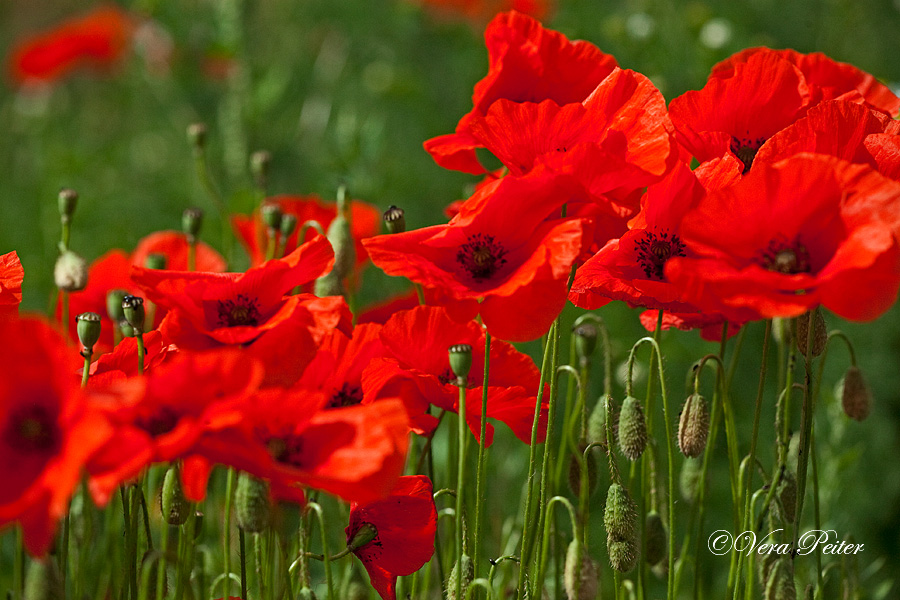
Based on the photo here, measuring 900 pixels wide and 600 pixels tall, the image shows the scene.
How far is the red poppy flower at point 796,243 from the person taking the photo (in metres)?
0.82

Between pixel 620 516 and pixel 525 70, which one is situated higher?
pixel 525 70

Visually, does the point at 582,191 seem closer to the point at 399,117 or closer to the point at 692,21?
the point at 692,21

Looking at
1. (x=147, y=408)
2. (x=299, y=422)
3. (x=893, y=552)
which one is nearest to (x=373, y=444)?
(x=299, y=422)

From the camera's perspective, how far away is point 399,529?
1.06 meters

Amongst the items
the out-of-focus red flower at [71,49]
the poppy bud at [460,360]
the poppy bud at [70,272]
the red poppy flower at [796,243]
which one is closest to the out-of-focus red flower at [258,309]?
the poppy bud at [460,360]

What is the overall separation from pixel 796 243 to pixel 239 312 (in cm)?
54

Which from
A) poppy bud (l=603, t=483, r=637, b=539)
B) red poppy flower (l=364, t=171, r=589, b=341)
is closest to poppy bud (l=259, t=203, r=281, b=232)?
red poppy flower (l=364, t=171, r=589, b=341)

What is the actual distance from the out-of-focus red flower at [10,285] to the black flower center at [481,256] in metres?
0.44

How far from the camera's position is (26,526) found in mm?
694

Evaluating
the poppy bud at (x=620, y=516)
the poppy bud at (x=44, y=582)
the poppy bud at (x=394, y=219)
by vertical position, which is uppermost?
the poppy bud at (x=394, y=219)

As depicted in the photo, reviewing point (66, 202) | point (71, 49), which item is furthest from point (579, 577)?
point (71, 49)

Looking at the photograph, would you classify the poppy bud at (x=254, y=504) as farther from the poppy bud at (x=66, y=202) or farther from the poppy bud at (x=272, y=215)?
the poppy bud at (x=66, y=202)

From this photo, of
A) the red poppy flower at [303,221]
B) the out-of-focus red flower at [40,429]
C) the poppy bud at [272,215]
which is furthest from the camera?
the red poppy flower at [303,221]

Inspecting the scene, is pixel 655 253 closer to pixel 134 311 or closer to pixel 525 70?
pixel 525 70
